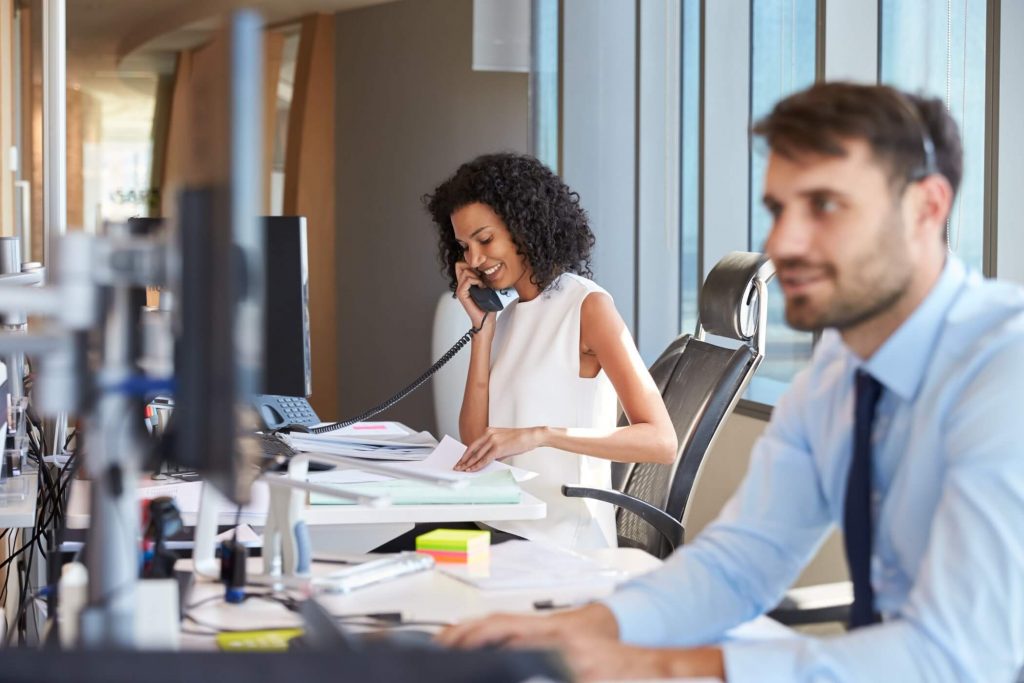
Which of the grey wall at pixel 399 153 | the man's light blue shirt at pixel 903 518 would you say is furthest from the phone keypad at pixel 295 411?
the grey wall at pixel 399 153

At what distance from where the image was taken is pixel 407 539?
232cm

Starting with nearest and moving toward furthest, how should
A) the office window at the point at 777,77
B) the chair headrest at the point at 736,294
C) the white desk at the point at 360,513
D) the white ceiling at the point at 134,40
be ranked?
the white desk at the point at 360,513
the chair headrest at the point at 736,294
the office window at the point at 777,77
the white ceiling at the point at 134,40

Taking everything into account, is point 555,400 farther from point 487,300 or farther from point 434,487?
point 434,487

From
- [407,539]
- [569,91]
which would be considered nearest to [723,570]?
[407,539]

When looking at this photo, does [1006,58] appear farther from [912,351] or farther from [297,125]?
[297,125]

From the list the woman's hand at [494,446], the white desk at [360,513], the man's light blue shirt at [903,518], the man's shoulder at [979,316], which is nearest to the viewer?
the man's light blue shirt at [903,518]

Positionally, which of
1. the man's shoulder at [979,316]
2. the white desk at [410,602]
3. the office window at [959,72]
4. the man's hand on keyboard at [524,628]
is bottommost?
the white desk at [410,602]

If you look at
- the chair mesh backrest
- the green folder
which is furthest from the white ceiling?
the green folder

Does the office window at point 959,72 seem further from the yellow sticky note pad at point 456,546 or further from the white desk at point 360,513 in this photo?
the yellow sticky note pad at point 456,546

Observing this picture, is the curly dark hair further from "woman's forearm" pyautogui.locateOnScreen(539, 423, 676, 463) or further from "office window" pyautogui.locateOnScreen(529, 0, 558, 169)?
"office window" pyautogui.locateOnScreen(529, 0, 558, 169)

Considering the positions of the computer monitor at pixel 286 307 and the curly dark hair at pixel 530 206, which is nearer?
the computer monitor at pixel 286 307

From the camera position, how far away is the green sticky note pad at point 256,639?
127 centimetres

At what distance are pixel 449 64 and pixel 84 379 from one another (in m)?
6.37

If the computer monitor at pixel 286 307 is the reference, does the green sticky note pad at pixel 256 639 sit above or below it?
below
